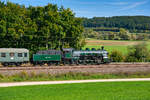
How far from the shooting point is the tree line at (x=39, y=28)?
41844 millimetres

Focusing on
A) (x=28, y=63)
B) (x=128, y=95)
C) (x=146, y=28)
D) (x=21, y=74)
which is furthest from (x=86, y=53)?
(x=146, y=28)

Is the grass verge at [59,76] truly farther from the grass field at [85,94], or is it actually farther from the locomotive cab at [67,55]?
the locomotive cab at [67,55]

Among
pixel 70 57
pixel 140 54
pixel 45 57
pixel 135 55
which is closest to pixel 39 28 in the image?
pixel 45 57

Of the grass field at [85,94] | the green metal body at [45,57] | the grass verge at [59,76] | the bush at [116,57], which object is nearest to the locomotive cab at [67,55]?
the green metal body at [45,57]

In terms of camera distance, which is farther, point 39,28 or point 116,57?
point 116,57

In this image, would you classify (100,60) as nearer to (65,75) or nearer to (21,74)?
(65,75)

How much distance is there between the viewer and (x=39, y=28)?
4334cm

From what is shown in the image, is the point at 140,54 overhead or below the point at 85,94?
overhead

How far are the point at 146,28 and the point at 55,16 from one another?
89.6 meters

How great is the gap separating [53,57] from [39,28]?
36.2 feet

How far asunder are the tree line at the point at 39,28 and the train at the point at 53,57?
25.9ft

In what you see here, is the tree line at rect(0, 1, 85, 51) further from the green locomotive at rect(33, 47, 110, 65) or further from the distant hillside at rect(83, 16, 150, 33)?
the distant hillside at rect(83, 16, 150, 33)

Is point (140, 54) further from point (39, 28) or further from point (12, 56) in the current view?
point (12, 56)

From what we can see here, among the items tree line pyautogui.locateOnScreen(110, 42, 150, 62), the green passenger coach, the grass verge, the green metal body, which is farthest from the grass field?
tree line pyautogui.locateOnScreen(110, 42, 150, 62)
